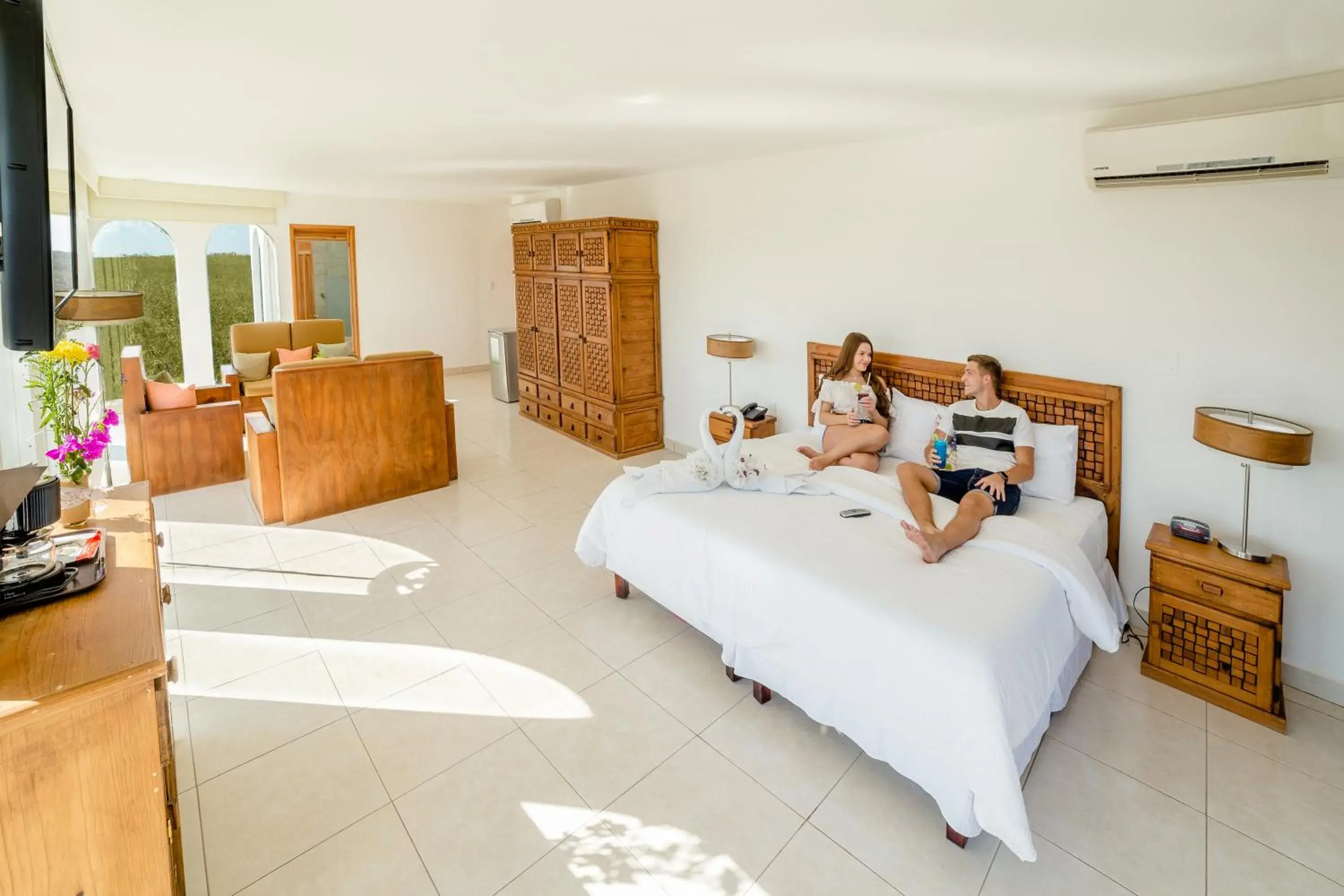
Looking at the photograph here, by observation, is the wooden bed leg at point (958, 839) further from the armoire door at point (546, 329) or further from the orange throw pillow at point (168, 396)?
the orange throw pillow at point (168, 396)

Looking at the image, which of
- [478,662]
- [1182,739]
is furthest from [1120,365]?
[478,662]

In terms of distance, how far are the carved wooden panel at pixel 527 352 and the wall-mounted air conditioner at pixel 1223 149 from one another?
5349 millimetres

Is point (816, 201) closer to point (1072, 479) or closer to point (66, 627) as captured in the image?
point (1072, 479)

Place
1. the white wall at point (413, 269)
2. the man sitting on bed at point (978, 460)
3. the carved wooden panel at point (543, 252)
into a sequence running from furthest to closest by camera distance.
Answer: the white wall at point (413, 269) → the carved wooden panel at point (543, 252) → the man sitting on bed at point (978, 460)

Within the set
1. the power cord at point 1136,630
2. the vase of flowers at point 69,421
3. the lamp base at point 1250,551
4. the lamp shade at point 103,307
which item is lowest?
the power cord at point 1136,630

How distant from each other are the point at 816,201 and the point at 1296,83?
245cm

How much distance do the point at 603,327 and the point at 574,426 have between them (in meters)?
1.12

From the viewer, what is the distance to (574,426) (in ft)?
21.9

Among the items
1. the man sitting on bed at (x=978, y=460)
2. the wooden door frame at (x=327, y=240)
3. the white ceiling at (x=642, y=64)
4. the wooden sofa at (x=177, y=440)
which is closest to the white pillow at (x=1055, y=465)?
the man sitting on bed at (x=978, y=460)

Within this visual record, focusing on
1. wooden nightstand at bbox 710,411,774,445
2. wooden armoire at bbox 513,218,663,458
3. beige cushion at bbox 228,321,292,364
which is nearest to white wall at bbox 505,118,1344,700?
wooden nightstand at bbox 710,411,774,445

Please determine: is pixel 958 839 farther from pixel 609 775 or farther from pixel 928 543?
pixel 609 775

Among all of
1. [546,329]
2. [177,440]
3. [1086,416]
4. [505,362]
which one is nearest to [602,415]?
[546,329]

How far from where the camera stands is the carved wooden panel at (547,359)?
6.83 meters

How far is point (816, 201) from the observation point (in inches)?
182
